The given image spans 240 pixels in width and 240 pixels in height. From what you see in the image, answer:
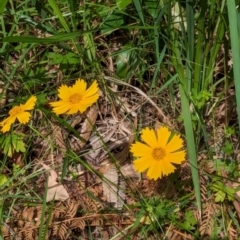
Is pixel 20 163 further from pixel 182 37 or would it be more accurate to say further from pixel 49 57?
pixel 182 37

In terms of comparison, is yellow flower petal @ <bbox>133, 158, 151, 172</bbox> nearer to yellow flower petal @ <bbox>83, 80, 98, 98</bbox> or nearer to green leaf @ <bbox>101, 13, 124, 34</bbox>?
yellow flower petal @ <bbox>83, 80, 98, 98</bbox>

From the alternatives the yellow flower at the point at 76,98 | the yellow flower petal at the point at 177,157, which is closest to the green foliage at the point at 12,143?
the yellow flower at the point at 76,98

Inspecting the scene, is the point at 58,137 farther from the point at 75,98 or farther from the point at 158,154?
the point at 158,154

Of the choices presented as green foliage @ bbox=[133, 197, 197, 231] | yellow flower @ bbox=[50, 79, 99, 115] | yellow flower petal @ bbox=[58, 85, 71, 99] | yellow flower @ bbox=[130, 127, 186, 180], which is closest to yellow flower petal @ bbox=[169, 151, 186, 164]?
yellow flower @ bbox=[130, 127, 186, 180]

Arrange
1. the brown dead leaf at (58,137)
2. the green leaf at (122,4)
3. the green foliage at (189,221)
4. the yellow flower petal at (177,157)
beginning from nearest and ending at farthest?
1. the yellow flower petal at (177,157)
2. the green foliage at (189,221)
3. the green leaf at (122,4)
4. the brown dead leaf at (58,137)

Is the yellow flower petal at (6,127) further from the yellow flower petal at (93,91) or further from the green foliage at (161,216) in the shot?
the green foliage at (161,216)

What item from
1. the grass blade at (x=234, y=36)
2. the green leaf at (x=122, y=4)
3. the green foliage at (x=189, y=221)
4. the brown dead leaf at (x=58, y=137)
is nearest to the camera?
the grass blade at (x=234, y=36)

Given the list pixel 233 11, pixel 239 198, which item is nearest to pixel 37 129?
pixel 239 198
